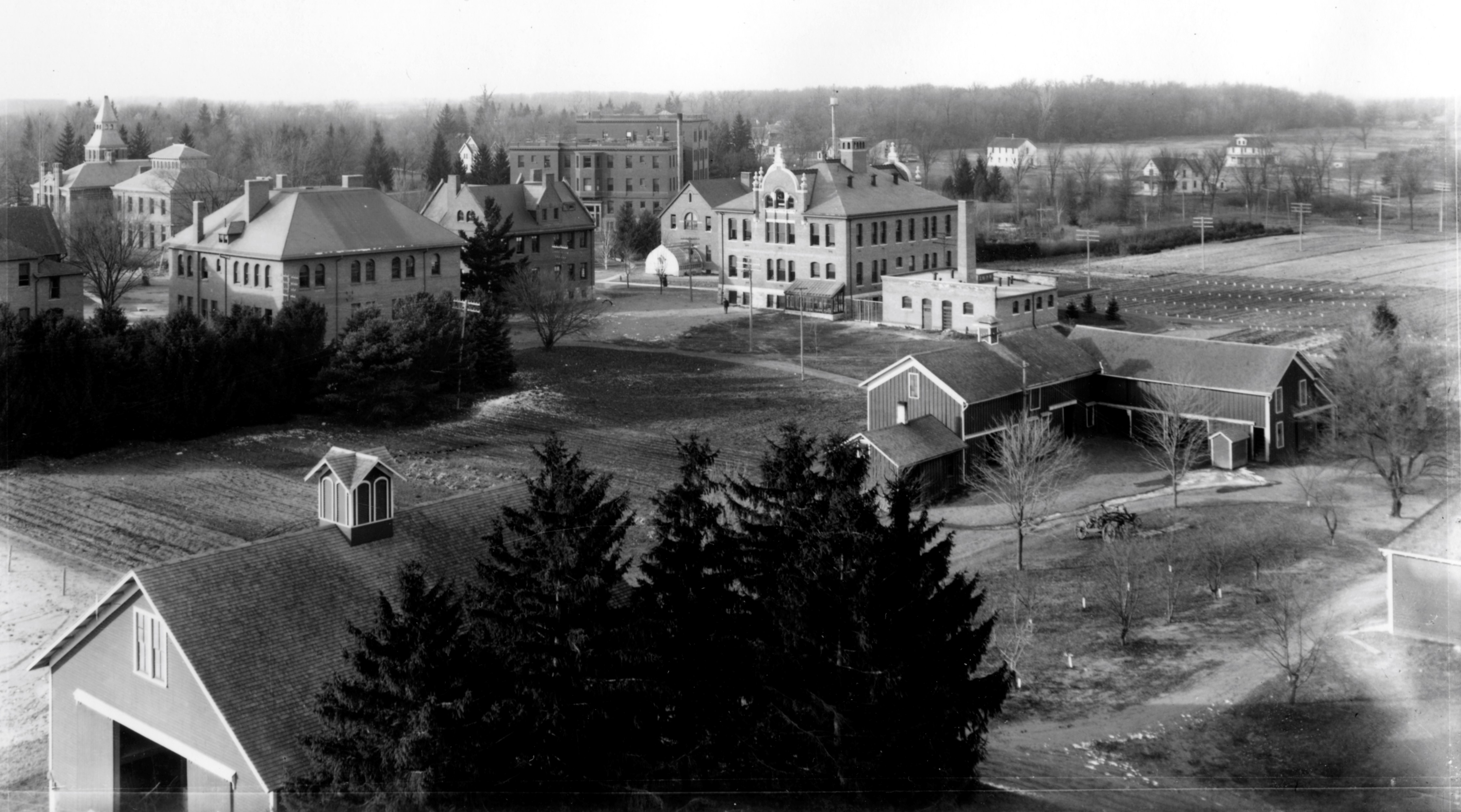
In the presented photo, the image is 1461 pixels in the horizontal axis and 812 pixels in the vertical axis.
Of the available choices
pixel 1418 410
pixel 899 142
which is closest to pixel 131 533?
pixel 1418 410

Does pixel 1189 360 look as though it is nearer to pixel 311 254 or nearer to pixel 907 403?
pixel 907 403

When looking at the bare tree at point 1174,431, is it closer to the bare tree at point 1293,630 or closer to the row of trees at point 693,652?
the bare tree at point 1293,630

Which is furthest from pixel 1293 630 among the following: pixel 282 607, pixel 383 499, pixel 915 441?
pixel 282 607

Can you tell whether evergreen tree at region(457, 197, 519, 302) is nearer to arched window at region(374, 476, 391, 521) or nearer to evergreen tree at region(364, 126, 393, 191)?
arched window at region(374, 476, 391, 521)

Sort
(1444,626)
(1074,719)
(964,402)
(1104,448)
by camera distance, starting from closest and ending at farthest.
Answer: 1. (1074,719)
2. (1444,626)
3. (964,402)
4. (1104,448)

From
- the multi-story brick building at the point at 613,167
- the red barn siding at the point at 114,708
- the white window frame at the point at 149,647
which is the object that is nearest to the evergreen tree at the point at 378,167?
the multi-story brick building at the point at 613,167

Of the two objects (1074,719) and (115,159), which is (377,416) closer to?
(1074,719)
